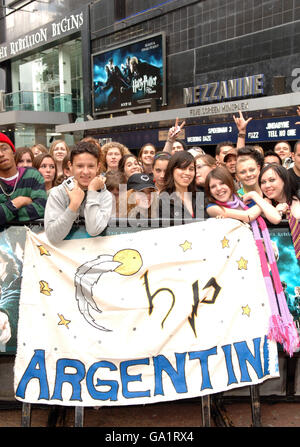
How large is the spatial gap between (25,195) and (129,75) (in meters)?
18.3

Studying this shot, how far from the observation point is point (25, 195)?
348 centimetres

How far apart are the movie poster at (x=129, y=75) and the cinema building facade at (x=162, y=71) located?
0.16ft

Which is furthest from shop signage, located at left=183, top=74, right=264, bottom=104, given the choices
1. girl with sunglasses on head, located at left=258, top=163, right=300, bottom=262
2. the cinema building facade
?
girl with sunglasses on head, located at left=258, top=163, right=300, bottom=262

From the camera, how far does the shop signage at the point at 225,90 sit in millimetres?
14508

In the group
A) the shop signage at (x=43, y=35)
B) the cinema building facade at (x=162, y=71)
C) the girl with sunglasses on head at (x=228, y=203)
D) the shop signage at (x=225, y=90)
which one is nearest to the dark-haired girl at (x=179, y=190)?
the girl with sunglasses on head at (x=228, y=203)

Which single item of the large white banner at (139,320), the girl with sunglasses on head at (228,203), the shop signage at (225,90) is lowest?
the large white banner at (139,320)

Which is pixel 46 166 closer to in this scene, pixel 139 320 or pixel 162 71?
pixel 139 320

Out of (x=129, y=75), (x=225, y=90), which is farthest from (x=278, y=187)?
(x=129, y=75)

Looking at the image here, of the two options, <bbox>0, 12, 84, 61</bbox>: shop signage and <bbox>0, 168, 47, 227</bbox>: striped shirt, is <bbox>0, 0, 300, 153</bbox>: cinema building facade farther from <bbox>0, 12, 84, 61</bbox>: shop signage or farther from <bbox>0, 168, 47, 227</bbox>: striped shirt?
<bbox>0, 168, 47, 227</bbox>: striped shirt

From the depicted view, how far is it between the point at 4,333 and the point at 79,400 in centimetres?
85

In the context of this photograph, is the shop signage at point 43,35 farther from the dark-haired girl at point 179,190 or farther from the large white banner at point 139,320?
the large white banner at point 139,320

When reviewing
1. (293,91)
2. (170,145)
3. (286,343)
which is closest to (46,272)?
(286,343)

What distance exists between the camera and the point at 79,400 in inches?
114
